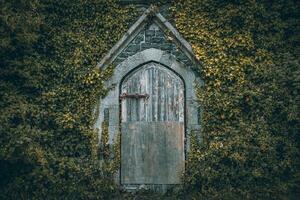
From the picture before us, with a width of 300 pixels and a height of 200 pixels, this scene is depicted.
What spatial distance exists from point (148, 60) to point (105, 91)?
3.90ft

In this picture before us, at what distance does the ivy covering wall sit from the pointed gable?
0.56 ft

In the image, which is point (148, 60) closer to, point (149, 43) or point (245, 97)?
point (149, 43)

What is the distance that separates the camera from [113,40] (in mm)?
11367

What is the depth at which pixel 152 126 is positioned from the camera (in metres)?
11.3

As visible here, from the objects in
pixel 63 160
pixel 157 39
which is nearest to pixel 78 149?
pixel 63 160

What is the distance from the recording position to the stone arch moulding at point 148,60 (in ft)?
36.8

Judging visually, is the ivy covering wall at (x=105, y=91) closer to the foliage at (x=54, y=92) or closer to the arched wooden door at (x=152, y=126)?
the foliage at (x=54, y=92)

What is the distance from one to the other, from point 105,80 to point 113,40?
0.92 metres

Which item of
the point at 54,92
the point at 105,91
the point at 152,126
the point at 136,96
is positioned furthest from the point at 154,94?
the point at 54,92

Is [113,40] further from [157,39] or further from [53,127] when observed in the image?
[53,127]

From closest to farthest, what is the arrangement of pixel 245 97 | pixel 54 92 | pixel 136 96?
pixel 245 97 → pixel 54 92 → pixel 136 96

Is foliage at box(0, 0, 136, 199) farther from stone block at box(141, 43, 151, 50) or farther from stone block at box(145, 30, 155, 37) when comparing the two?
stone block at box(141, 43, 151, 50)

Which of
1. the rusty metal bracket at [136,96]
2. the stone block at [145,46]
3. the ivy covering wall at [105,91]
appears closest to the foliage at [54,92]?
the ivy covering wall at [105,91]

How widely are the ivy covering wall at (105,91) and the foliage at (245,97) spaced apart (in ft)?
0.07
